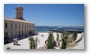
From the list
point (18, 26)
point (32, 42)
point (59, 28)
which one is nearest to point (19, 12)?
point (18, 26)

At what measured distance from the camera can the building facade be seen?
12.1ft

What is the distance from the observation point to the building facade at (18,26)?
3.69 m

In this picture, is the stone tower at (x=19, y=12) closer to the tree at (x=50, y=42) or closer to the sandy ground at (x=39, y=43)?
the sandy ground at (x=39, y=43)

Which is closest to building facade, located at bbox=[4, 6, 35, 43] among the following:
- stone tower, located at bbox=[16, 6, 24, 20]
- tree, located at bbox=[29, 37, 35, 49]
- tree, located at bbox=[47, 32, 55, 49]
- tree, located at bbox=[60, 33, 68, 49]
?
stone tower, located at bbox=[16, 6, 24, 20]

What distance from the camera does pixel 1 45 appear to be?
12.2 ft

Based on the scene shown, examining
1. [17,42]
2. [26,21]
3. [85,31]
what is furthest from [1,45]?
[85,31]

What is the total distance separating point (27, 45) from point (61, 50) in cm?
60

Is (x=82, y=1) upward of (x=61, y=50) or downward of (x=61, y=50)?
upward

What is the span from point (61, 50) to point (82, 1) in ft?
Answer: 3.04

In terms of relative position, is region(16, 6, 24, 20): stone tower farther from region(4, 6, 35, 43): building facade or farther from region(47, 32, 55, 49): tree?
region(47, 32, 55, 49): tree

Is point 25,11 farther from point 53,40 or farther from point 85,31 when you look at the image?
point 85,31

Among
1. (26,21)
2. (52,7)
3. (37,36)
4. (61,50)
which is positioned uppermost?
(52,7)

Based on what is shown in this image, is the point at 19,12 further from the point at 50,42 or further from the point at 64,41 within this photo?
the point at 64,41

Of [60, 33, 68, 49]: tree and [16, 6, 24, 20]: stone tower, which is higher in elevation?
[16, 6, 24, 20]: stone tower
